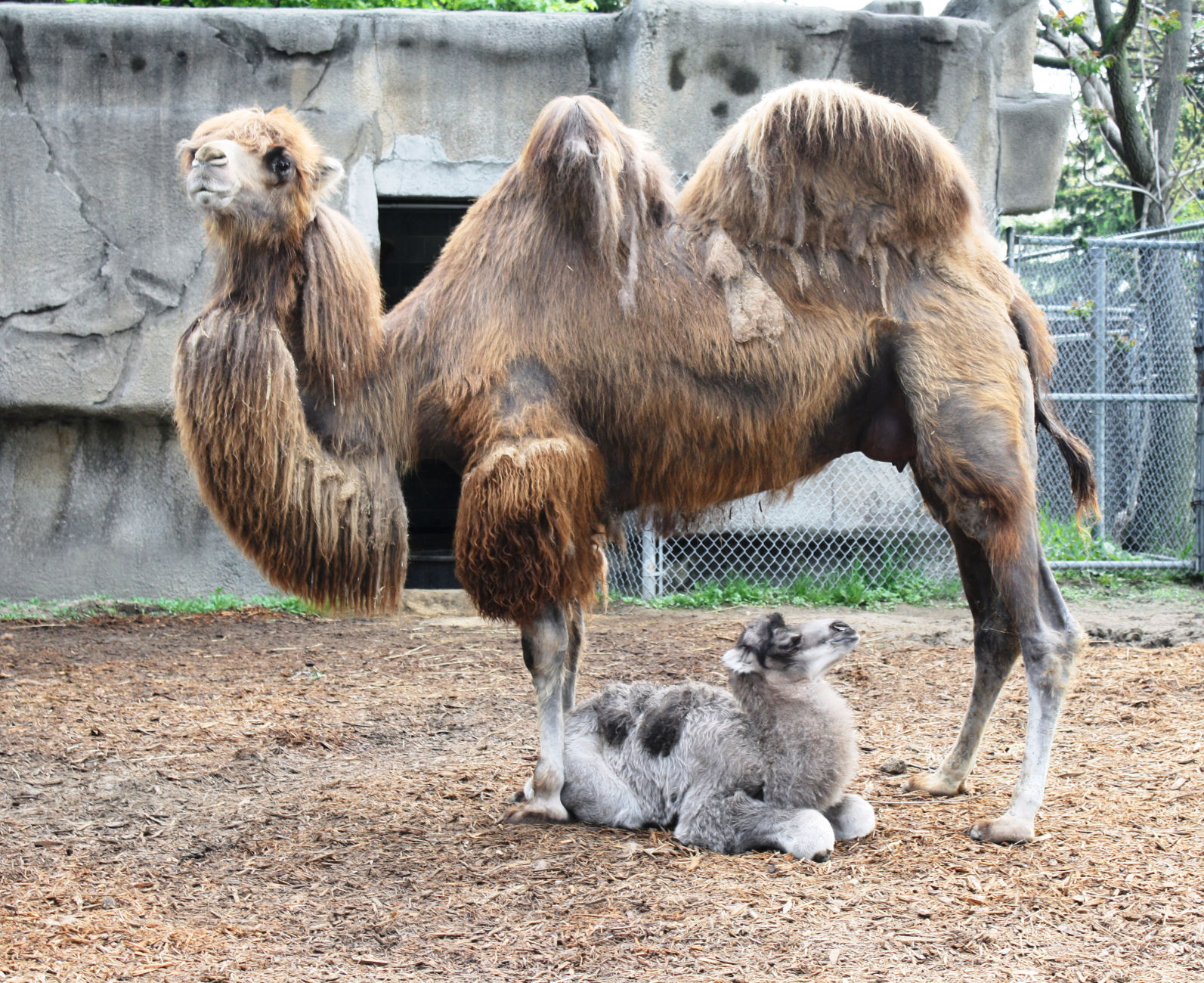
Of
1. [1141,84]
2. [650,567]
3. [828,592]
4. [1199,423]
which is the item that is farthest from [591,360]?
[1141,84]

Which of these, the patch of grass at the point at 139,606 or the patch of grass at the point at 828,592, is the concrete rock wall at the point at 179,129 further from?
the patch of grass at the point at 828,592

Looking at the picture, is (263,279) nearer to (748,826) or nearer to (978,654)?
(748,826)

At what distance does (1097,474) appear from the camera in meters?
10.2

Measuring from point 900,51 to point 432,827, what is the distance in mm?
7199

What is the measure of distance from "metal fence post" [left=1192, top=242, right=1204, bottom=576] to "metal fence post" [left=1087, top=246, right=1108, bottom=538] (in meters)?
0.74

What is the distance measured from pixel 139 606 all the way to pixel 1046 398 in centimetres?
660

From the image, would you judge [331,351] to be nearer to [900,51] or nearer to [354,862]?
[354,862]

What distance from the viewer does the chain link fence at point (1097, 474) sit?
30.0 ft

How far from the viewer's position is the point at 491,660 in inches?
276

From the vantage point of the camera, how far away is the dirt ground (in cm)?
294

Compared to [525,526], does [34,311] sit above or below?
above

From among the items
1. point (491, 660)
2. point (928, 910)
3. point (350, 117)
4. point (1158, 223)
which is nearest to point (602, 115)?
point (928, 910)

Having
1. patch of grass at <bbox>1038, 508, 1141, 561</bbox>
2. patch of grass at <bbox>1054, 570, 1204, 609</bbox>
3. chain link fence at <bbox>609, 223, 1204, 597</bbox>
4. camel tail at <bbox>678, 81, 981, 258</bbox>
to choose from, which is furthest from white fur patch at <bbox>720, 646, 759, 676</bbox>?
patch of grass at <bbox>1038, 508, 1141, 561</bbox>

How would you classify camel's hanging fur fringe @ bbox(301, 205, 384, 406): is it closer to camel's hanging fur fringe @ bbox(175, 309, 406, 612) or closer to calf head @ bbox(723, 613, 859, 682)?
camel's hanging fur fringe @ bbox(175, 309, 406, 612)
